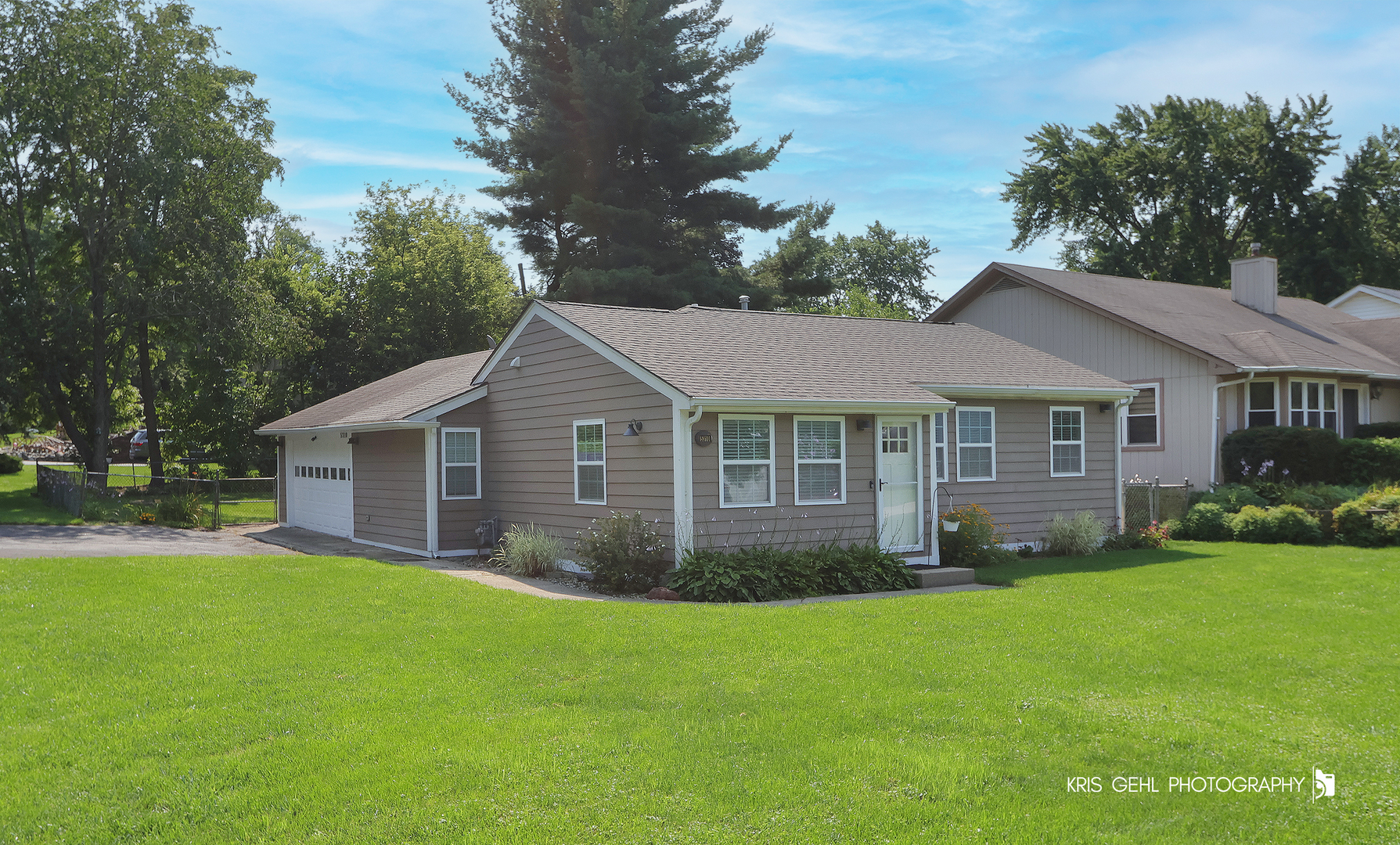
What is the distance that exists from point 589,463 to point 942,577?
16.9 feet

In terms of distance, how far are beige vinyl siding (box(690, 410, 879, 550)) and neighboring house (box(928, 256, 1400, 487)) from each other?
7767 mm

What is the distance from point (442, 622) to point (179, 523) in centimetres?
1544

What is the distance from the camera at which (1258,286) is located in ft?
88.3

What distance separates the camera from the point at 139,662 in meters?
7.82

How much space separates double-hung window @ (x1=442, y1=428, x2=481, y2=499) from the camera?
654 inches

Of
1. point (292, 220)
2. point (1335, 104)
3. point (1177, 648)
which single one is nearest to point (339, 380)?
point (292, 220)

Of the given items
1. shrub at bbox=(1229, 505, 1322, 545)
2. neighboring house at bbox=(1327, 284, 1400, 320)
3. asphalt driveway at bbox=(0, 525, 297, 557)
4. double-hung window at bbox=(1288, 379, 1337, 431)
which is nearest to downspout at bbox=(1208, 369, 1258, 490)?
double-hung window at bbox=(1288, 379, 1337, 431)

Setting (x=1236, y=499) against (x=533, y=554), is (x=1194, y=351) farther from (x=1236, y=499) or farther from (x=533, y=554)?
(x=533, y=554)

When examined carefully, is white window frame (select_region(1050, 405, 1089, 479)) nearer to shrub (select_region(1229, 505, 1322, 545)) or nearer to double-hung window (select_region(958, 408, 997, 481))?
double-hung window (select_region(958, 408, 997, 481))

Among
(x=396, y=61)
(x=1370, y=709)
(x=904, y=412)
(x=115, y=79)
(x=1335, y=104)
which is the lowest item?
(x=1370, y=709)

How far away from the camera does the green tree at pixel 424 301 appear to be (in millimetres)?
35094

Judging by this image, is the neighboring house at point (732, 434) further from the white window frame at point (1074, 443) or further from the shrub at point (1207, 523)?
the shrub at point (1207, 523)

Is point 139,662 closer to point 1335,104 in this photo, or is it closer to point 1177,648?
point 1177,648

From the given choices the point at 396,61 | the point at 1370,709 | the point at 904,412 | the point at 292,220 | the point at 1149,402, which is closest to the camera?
the point at 1370,709
